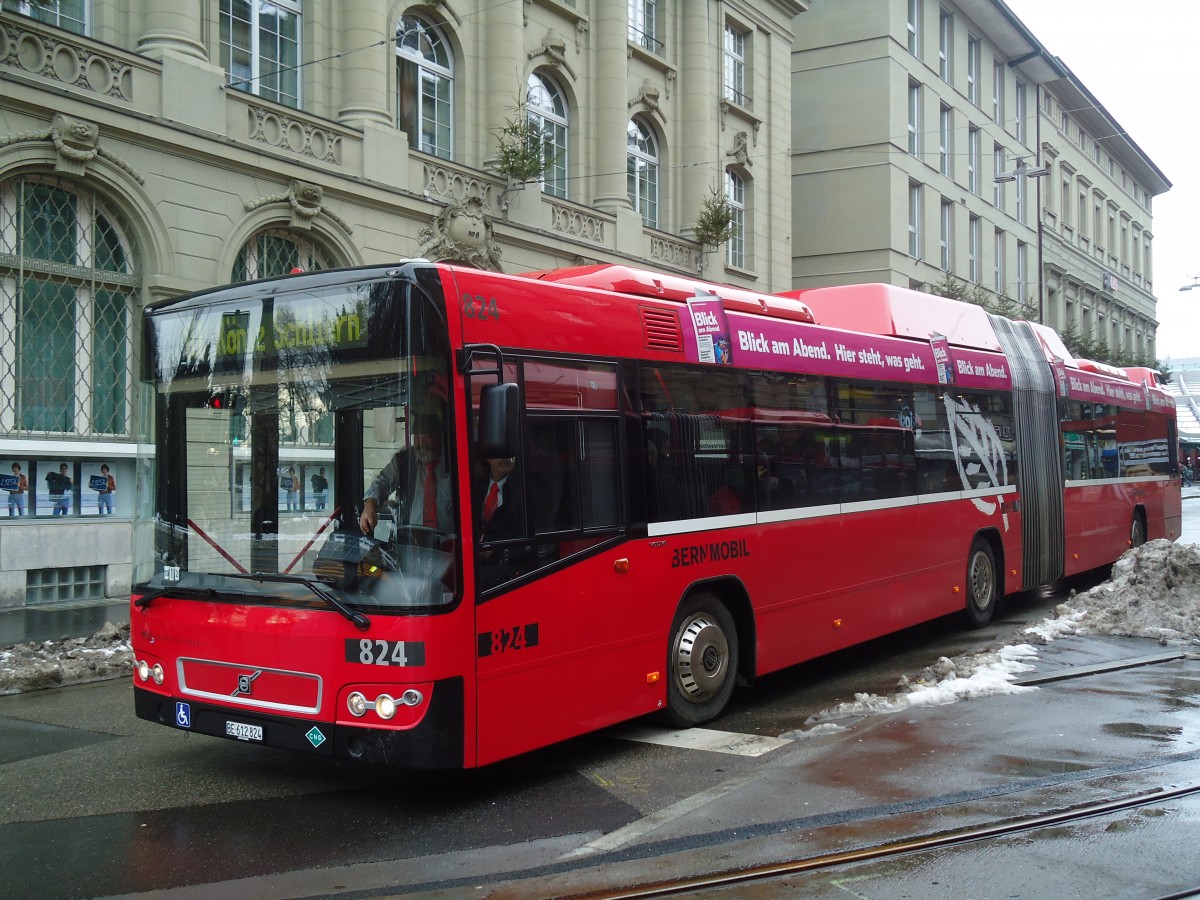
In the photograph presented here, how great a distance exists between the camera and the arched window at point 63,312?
13.7 meters

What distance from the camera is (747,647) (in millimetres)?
8359

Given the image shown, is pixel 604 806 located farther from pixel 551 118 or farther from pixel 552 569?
pixel 551 118

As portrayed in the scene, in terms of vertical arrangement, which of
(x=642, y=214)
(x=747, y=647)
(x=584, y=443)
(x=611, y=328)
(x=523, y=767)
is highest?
(x=642, y=214)

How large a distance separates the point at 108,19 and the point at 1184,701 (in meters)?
14.3

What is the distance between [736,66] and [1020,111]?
22372 mm

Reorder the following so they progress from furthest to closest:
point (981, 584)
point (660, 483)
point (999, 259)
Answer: point (999, 259) < point (981, 584) < point (660, 483)

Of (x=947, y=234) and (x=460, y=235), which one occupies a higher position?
(x=947, y=234)

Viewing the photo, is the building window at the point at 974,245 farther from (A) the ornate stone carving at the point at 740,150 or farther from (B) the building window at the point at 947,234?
(A) the ornate stone carving at the point at 740,150

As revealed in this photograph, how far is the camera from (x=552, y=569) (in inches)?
256

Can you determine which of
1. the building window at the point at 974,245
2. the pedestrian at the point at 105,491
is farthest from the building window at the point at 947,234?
the pedestrian at the point at 105,491

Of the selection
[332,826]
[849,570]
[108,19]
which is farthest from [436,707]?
[108,19]

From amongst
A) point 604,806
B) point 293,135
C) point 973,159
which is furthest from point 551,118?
point 973,159

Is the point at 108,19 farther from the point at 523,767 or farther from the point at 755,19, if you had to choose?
the point at 755,19

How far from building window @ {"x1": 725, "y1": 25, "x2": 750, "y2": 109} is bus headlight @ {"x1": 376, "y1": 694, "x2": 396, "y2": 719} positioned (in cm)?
2480
